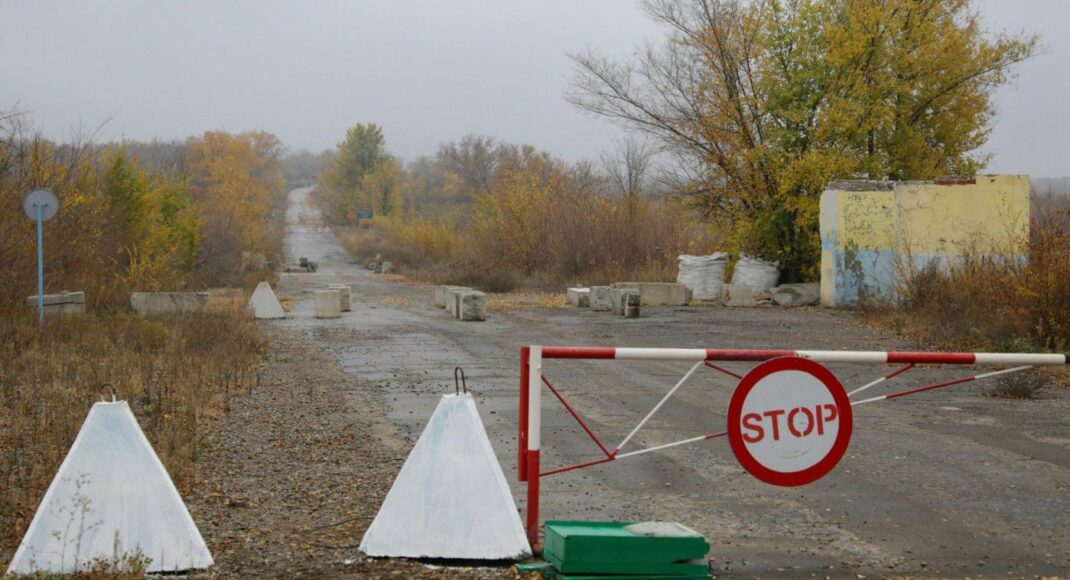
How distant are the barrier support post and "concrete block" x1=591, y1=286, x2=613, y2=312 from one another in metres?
21.4

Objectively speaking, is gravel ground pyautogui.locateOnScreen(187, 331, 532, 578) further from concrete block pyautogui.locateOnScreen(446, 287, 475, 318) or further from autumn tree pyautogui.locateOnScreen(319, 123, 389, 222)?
autumn tree pyautogui.locateOnScreen(319, 123, 389, 222)

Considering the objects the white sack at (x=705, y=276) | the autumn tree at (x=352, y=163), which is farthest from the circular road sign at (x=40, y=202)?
the autumn tree at (x=352, y=163)

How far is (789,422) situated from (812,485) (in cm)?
221

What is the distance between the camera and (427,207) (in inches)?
4286

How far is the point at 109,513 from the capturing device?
573 cm

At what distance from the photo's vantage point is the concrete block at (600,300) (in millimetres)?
27605

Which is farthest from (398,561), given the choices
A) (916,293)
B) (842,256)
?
(842,256)

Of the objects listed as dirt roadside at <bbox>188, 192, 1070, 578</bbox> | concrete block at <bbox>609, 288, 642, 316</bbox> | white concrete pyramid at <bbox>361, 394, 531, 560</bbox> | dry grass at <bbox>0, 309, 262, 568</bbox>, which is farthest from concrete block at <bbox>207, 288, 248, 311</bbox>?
white concrete pyramid at <bbox>361, 394, 531, 560</bbox>

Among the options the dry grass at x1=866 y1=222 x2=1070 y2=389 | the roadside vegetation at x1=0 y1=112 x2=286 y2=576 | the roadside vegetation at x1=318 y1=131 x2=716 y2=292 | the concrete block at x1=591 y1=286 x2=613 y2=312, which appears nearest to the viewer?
the roadside vegetation at x1=0 y1=112 x2=286 y2=576

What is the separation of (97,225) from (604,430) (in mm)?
17844

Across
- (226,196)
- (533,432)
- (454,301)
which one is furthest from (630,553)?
(226,196)

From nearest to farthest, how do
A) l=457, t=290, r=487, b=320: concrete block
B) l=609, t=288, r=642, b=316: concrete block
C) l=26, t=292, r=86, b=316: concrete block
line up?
l=26, t=292, r=86, b=316: concrete block < l=457, t=290, r=487, b=320: concrete block < l=609, t=288, r=642, b=316: concrete block

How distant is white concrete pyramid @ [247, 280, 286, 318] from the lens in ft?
84.6

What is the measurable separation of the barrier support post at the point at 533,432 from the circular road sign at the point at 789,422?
3.52 ft
